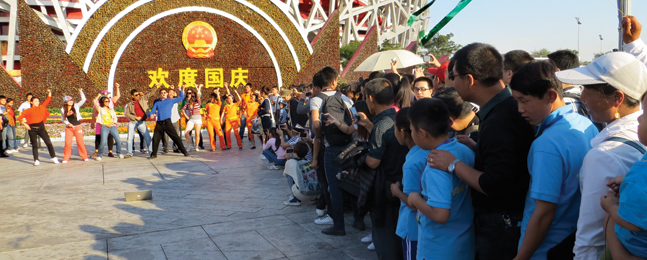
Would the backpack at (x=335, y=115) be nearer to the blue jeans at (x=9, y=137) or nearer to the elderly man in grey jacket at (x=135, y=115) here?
the elderly man in grey jacket at (x=135, y=115)

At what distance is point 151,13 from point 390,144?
663 inches

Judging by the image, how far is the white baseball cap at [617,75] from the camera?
5.84 ft

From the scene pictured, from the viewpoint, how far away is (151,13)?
1792cm

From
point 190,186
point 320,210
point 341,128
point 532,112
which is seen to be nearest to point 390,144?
Answer: point 341,128

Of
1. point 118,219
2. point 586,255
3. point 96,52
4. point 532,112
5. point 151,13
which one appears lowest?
point 118,219

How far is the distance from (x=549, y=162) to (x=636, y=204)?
18.1 inches

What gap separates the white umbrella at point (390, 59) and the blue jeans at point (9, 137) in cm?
940

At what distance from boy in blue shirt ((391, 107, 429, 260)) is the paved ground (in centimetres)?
155

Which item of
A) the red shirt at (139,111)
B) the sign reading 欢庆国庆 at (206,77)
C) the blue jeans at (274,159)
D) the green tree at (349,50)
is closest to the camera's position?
the blue jeans at (274,159)

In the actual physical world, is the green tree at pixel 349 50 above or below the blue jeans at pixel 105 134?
above

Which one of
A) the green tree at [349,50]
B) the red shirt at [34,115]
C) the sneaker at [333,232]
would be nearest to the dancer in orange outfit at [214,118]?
the red shirt at [34,115]

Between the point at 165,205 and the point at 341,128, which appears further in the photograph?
the point at 165,205

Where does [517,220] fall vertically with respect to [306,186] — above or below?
above

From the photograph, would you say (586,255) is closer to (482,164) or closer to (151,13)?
(482,164)
